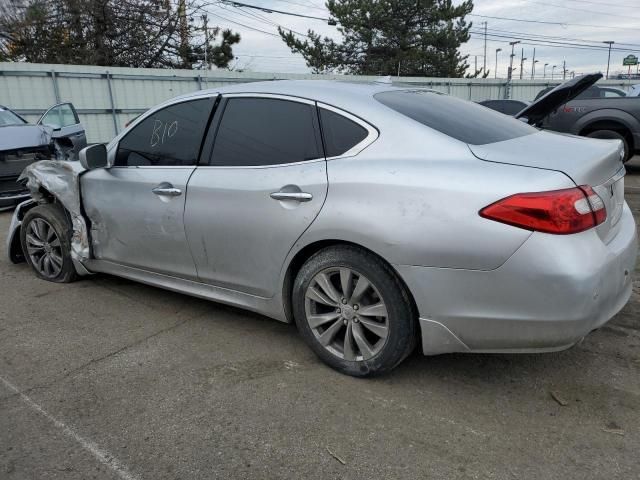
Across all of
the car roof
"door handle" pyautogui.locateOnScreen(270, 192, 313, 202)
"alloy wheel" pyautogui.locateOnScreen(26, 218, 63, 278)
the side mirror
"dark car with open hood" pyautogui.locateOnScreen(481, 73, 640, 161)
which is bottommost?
"alloy wheel" pyautogui.locateOnScreen(26, 218, 63, 278)

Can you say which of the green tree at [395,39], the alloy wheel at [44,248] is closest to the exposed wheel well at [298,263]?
the alloy wheel at [44,248]

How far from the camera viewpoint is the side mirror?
12.5 feet

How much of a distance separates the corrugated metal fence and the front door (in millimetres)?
8595

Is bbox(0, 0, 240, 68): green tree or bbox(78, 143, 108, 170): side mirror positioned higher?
bbox(0, 0, 240, 68): green tree

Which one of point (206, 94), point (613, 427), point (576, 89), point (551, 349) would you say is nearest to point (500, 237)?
Answer: point (551, 349)

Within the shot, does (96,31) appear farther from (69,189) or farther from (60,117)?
(69,189)

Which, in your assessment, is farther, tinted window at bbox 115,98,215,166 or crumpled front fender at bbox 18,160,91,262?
crumpled front fender at bbox 18,160,91,262

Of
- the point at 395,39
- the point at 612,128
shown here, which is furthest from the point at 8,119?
the point at 395,39

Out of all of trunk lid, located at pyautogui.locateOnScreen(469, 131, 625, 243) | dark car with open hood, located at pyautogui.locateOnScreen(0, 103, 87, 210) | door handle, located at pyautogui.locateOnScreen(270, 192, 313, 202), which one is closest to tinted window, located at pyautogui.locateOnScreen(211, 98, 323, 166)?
door handle, located at pyautogui.locateOnScreen(270, 192, 313, 202)

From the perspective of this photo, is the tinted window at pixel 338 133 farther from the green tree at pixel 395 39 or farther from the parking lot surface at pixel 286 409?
the green tree at pixel 395 39

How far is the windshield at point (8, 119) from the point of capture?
8.53 m

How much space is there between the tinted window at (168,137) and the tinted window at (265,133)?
8.1 inches

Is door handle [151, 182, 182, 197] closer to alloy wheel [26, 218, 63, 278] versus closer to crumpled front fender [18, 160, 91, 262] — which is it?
crumpled front fender [18, 160, 91, 262]

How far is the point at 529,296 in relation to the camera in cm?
228
